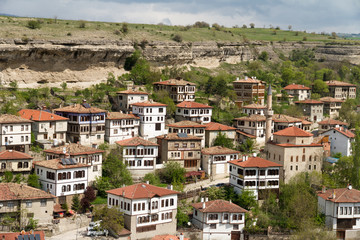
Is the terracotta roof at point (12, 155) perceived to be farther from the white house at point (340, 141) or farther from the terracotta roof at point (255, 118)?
the white house at point (340, 141)

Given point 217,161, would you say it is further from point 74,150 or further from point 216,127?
point 74,150

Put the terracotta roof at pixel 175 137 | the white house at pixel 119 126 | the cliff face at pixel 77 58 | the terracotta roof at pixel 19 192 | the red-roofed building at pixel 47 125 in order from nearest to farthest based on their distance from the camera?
the terracotta roof at pixel 19 192 → the red-roofed building at pixel 47 125 → the terracotta roof at pixel 175 137 → the white house at pixel 119 126 → the cliff face at pixel 77 58

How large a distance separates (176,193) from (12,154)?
13.7 meters

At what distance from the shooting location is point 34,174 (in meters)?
52.7

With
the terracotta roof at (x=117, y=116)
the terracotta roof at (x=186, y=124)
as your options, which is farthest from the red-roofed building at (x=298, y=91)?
the terracotta roof at (x=117, y=116)

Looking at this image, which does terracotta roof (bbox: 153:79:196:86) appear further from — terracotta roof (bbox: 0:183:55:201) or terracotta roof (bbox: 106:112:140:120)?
terracotta roof (bbox: 0:183:55:201)

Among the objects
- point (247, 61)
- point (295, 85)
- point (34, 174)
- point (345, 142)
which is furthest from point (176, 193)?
point (247, 61)

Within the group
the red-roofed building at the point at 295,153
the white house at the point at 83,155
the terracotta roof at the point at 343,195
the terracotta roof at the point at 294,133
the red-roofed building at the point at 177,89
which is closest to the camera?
the white house at the point at 83,155

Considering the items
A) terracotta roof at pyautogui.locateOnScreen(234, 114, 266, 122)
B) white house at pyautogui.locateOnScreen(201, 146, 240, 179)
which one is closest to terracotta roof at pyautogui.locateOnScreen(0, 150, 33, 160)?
white house at pyautogui.locateOnScreen(201, 146, 240, 179)

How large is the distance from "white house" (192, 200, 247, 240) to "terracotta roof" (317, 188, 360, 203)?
27.8 feet

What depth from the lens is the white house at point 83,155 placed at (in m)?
54.4

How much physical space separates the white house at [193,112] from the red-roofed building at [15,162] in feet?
74.7

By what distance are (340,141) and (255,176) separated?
60.5ft

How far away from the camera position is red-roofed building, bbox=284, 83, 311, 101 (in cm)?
9538
